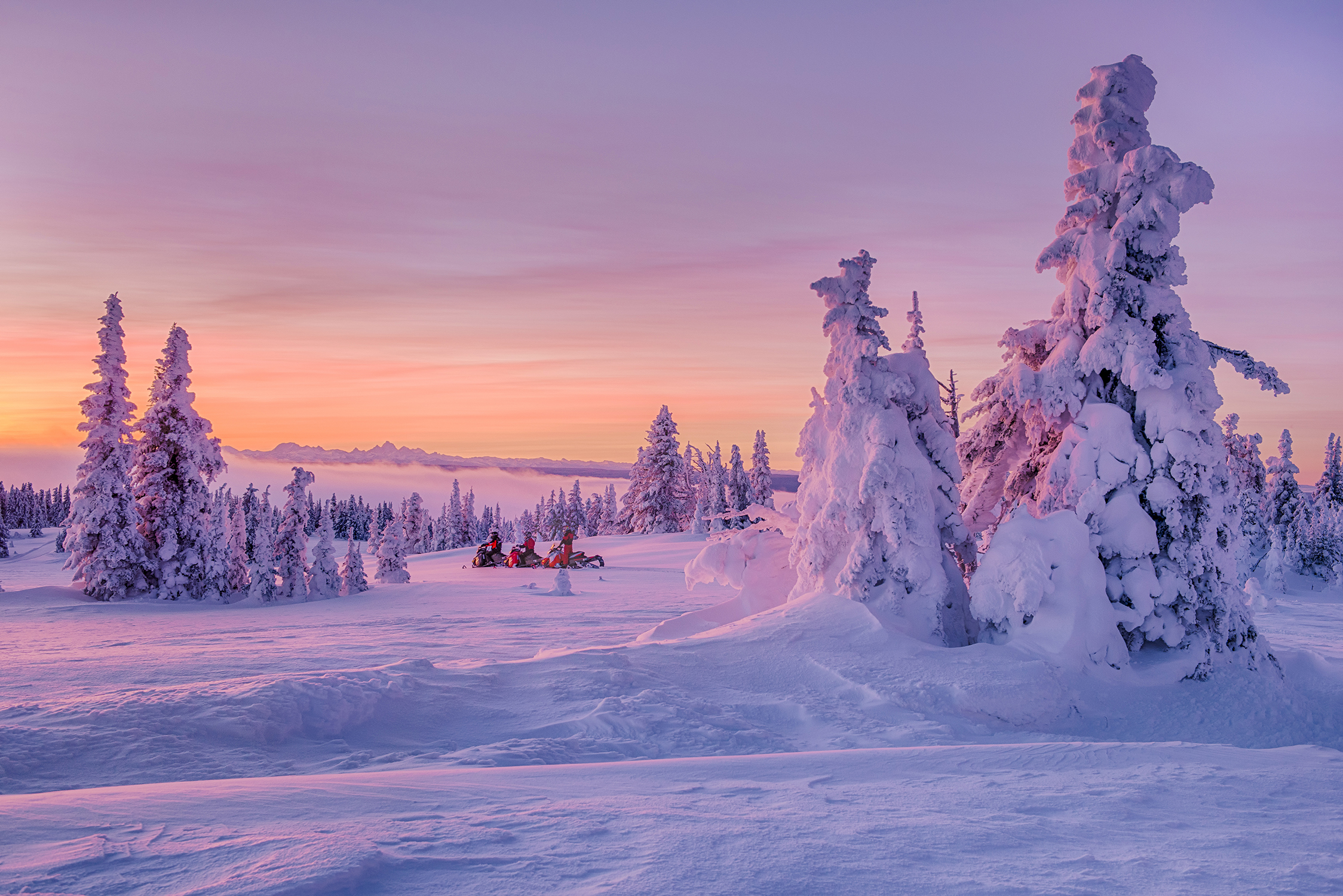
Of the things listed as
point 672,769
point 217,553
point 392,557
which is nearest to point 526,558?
point 392,557

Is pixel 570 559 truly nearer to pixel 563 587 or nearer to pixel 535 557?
pixel 535 557

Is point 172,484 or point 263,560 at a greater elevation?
point 172,484

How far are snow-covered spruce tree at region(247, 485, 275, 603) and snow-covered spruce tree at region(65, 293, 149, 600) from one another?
11.5ft

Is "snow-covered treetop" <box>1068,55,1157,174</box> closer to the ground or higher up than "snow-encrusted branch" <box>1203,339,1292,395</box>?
higher up

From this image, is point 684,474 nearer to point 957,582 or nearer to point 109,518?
point 109,518

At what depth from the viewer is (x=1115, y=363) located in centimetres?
1258

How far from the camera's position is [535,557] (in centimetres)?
3928

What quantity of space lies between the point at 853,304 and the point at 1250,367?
21.8ft

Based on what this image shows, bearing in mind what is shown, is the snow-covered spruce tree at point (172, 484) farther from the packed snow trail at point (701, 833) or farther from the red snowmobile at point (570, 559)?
the packed snow trail at point (701, 833)

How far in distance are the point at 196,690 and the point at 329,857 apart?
5246 millimetres

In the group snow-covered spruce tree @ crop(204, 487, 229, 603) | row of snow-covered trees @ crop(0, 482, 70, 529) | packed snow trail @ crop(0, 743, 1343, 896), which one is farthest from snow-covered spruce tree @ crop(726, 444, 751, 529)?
row of snow-covered trees @ crop(0, 482, 70, 529)

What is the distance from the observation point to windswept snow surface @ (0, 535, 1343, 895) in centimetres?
365

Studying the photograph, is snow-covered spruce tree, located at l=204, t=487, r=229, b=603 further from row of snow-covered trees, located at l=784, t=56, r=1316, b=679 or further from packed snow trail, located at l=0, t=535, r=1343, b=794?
row of snow-covered trees, located at l=784, t=56, r=1316, b=679

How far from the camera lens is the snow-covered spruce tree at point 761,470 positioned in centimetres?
7062
